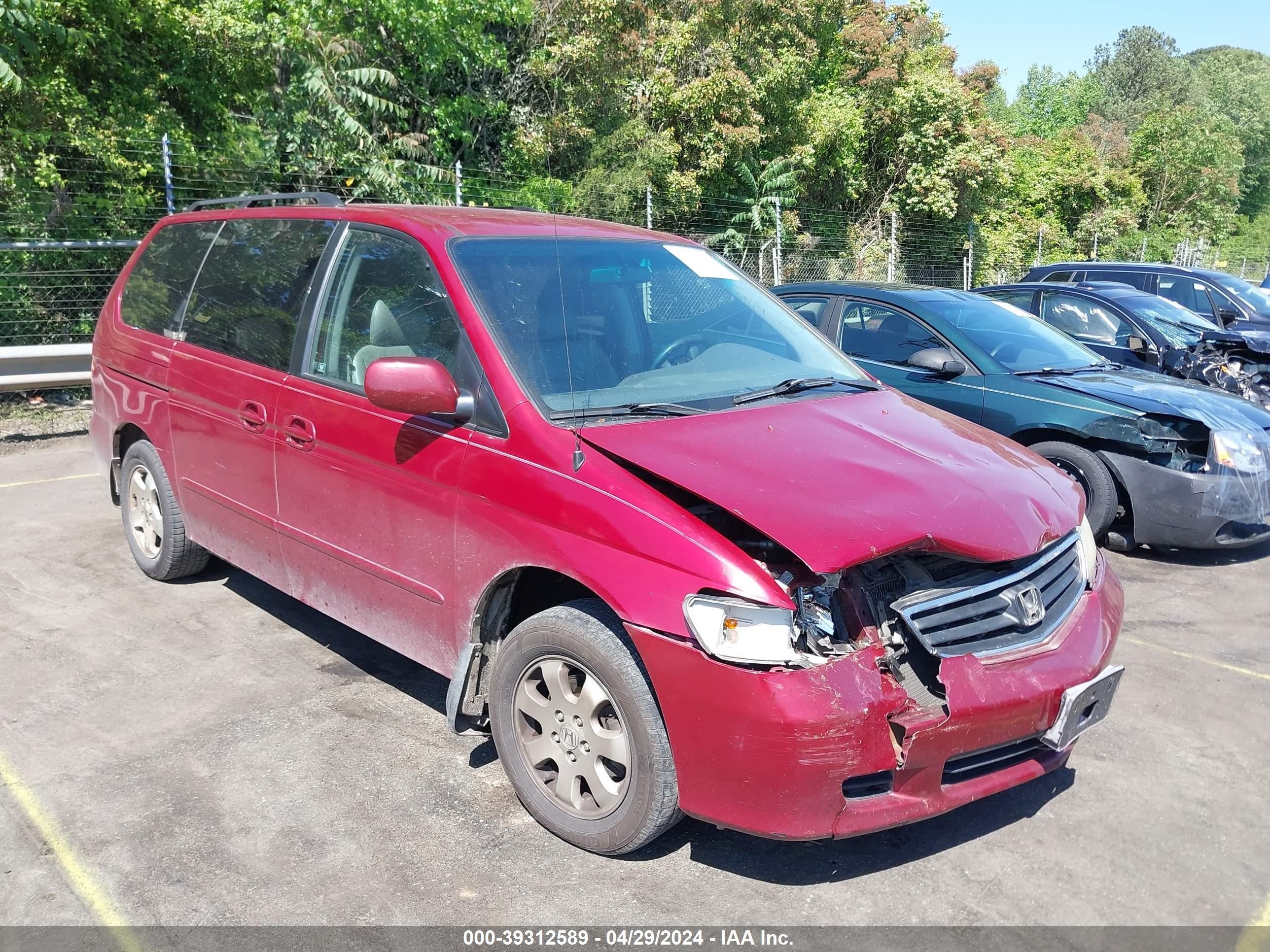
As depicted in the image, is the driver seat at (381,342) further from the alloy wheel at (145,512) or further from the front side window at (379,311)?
the alloy wheel at (145,512)

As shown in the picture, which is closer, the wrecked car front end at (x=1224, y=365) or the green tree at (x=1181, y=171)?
the wrecked car front end at (x=1224, y=365)

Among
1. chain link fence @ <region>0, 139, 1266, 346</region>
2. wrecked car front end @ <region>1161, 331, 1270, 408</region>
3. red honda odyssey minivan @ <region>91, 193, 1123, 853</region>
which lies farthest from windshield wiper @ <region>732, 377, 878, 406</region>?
wrecked car front end @ <region>1161, 331, 1270, 408</region>

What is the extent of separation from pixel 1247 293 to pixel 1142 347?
7.35m

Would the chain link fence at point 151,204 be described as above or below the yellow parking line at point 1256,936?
above

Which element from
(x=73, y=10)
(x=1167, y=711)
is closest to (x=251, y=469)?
(x=1167, y=711)

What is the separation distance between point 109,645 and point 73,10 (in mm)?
9653

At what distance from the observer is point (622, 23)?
17906 millimetres

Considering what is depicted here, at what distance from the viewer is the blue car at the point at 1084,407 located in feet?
20.2

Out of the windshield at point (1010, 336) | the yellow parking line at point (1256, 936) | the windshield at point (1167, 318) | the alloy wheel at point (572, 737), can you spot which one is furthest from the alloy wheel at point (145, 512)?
the windshield at point (1167, 318)

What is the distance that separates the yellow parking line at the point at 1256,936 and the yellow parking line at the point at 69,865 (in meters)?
2.96

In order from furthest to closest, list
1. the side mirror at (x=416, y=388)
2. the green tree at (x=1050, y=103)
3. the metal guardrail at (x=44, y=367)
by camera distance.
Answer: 1. the green tree at (x=1050, y=103)
2. the metal guardrail at (x=44, y=367)
3. the side mirror at (x=416, y=388)

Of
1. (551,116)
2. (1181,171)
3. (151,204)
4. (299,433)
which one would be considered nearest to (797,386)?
(299,433)

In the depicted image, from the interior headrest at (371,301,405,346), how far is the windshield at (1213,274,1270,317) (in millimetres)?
13833

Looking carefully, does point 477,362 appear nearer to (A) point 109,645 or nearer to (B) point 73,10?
(A) point 109,645
